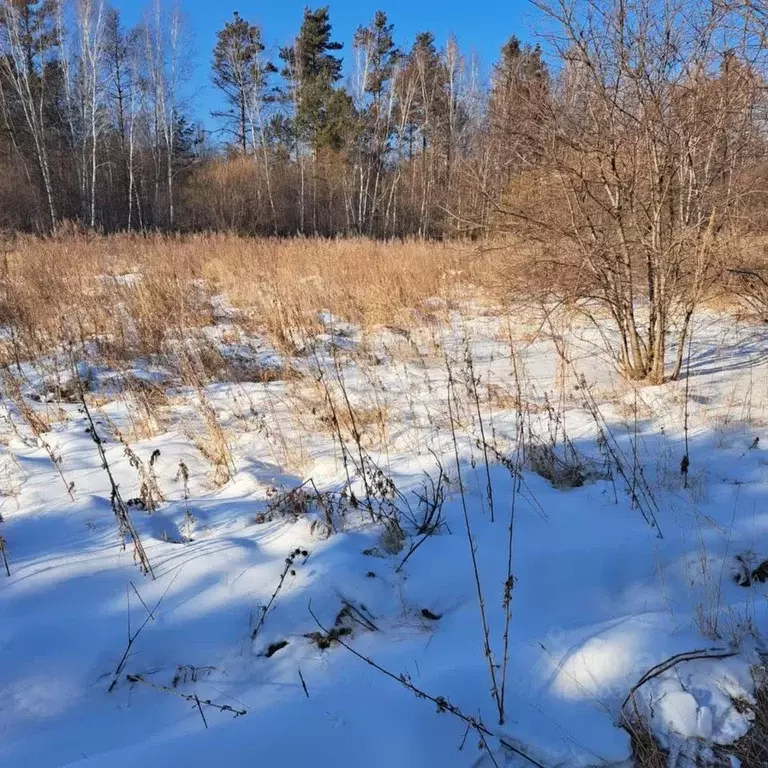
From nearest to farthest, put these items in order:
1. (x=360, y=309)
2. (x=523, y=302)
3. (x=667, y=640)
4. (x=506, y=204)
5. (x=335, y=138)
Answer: (x=667, y=640)
(x=506, y=204)
(x=523, y=302)
(x=360, y=309)
(x=335, y=138)

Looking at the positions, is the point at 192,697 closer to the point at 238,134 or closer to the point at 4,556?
the point at 4,556

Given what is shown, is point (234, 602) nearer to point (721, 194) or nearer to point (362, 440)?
point (362, 440)

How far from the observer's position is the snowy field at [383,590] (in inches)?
51.1

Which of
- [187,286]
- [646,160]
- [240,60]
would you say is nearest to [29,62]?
[240,60]

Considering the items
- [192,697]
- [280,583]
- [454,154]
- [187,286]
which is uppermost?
[454,154]

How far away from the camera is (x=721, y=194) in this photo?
3.51 meters

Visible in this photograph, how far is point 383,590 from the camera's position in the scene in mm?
1814

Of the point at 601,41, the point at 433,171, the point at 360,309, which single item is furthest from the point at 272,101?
the point at 601,41

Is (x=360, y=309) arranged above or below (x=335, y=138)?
below

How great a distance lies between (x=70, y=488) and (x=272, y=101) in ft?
95.0

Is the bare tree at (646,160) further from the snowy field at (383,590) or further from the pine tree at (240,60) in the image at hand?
the pine tree at (240,60)

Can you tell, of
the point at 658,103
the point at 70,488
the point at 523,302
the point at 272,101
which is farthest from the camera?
the point at 272,101

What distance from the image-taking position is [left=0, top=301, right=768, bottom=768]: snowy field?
1297 mm

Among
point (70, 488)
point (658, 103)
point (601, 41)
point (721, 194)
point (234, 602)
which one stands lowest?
point (234, 602)
